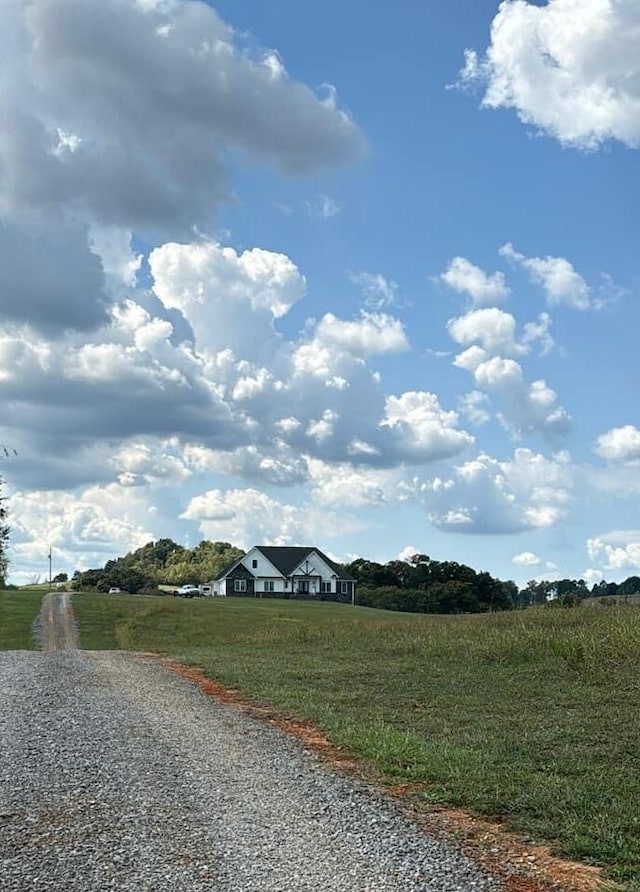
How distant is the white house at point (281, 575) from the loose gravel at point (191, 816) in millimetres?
74948

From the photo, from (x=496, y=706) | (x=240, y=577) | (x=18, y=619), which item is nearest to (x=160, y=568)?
(x=240, y=577)

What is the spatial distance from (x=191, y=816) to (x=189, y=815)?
0.11 feet

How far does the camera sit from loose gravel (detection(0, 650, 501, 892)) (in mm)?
5242

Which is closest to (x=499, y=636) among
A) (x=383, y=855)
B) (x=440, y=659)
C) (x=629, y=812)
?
(x=440, y=659)

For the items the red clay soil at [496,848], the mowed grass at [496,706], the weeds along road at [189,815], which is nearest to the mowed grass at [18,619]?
the mowed grass at [496,706]

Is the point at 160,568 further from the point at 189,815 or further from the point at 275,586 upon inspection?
the point at 189,815

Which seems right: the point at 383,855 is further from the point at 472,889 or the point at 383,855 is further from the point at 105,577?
the point at 105,577

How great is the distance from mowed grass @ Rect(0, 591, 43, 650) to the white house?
29.6 metres

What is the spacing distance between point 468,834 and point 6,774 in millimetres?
4407

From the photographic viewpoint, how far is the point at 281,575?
8581 cm

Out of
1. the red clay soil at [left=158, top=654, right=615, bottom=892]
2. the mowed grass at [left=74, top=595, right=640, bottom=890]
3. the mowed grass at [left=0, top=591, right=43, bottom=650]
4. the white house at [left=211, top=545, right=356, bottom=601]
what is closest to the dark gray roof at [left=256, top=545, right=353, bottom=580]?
the white house at [left=211, top=545, right=356, bottom=601]

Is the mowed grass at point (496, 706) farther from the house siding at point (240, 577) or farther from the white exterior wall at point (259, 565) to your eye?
the white exterior wall at point (259, 565)

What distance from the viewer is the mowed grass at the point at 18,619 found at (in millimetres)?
33531

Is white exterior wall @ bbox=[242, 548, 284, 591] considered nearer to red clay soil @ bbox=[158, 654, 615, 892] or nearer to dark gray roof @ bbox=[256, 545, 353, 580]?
A: dark gray roof @ bbox=[256, 545, 353, 580]
